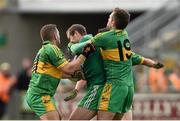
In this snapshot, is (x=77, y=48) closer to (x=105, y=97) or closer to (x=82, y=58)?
(x=82, y=58)

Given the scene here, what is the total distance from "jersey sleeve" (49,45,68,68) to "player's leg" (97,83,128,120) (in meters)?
0.66

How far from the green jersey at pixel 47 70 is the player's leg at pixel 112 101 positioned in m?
0.70

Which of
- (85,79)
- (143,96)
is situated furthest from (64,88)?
(85,79)

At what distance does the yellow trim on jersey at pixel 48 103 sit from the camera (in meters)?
11.7

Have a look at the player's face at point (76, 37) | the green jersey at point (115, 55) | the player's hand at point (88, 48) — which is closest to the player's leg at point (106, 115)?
the green jersey at point (115, 55)

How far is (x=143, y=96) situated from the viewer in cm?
1991

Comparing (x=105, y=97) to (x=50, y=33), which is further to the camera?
(x=50, y=33)

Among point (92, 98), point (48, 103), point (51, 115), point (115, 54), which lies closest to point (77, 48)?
point (115, 54)

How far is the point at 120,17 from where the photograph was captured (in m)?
11.5

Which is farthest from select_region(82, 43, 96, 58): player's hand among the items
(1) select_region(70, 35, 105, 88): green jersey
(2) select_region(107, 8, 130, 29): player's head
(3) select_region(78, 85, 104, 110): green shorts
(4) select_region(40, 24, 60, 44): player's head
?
(4) select_region(40, 24, 60, 44): player's head

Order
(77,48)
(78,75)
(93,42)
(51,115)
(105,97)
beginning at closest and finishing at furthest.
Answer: (93,42)
(77,48)
(105,97)
(51,115)
(78,75)

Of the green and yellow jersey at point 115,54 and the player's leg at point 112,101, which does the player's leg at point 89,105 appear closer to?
the player's leg at point 112,101

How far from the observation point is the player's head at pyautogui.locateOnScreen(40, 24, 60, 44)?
38.9 feet

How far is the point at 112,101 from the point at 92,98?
35cm
